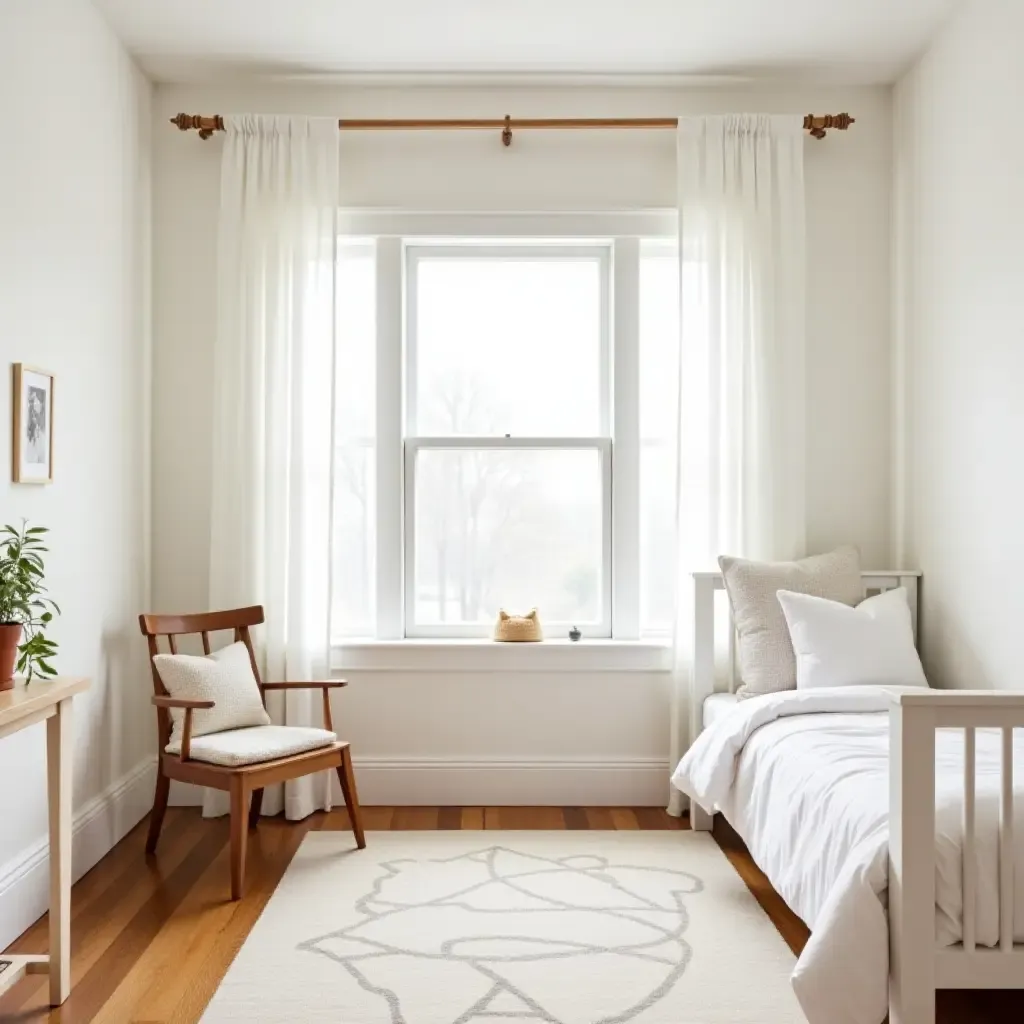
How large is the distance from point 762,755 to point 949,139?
7.53 feet

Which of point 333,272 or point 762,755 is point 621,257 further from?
point 762,755

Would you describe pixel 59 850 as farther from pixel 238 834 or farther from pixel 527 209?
pixel 527 209

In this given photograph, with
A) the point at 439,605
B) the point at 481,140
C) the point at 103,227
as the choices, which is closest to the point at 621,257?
the point at 481,140

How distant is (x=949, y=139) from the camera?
144 inches

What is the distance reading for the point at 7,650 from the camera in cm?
233

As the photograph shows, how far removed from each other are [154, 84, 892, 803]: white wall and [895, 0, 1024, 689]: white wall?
173mm

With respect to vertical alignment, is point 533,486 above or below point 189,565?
above

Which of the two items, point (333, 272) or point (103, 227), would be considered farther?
point (333, 272)

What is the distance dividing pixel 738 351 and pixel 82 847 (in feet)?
9.60

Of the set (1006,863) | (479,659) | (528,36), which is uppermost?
(528,36)

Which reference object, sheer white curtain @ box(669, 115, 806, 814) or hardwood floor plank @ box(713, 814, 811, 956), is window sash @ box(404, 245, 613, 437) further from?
hardwood floor plank @ box(713, 814, 811, 956)

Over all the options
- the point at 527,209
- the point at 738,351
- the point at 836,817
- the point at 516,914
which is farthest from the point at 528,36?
the point at 516,914

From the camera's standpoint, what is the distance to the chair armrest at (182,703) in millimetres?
3214

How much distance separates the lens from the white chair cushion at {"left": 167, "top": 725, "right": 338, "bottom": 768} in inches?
127
